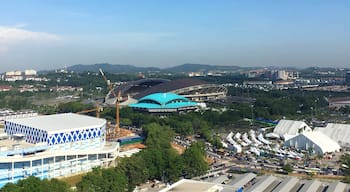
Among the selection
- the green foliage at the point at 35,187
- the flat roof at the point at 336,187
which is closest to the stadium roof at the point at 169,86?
the flat roof at the point at 336,187

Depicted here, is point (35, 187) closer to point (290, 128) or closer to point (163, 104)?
point (290, 128)

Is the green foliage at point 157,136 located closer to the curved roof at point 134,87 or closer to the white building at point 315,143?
the white building at point 315,143

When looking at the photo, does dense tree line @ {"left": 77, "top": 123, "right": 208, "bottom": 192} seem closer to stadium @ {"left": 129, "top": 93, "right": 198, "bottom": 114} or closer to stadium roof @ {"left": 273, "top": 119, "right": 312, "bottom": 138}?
stadium roof @ {"left": 273, "top": 119, "right": 312, "bottom": 138}

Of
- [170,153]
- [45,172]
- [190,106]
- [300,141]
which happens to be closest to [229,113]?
[190,106]

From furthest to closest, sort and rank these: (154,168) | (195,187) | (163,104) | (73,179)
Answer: (163,104) → (73,179) → (154,168) → (195,187)

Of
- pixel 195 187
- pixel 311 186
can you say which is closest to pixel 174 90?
pixel 311 186

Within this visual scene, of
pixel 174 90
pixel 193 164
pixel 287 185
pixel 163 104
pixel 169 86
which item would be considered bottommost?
pixel 287 185

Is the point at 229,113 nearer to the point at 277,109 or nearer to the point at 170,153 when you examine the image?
the point at 277,109
